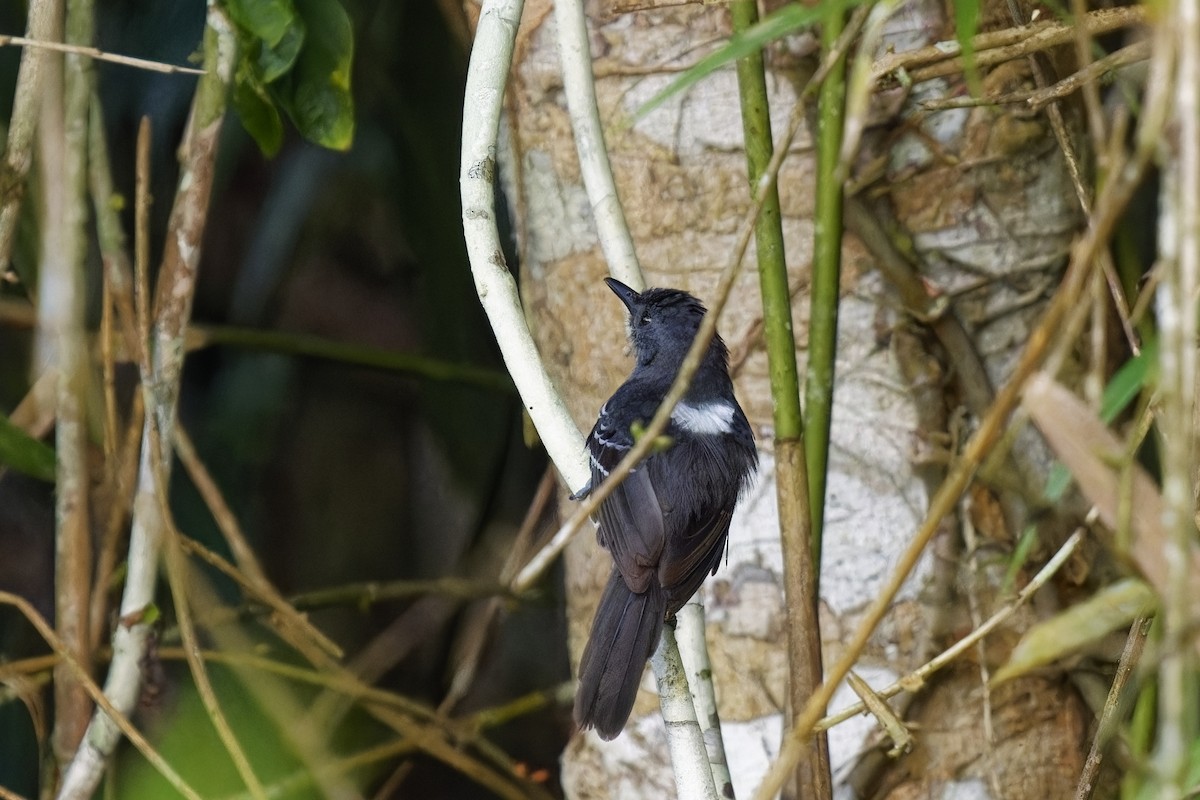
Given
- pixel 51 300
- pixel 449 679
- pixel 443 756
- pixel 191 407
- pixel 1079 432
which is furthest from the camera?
pixel 449 679

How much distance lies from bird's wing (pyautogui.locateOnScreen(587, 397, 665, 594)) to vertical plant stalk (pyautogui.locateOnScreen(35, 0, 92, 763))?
3.17 feet

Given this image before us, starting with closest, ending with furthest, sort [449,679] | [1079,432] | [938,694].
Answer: [1079,432], [938,694], [449,679]

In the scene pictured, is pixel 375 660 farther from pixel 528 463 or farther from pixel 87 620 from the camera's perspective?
pixel 87 620

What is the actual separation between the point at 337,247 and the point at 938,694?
2286mm

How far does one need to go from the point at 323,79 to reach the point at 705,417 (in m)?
0.90

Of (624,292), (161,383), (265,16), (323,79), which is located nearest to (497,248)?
(624,292)

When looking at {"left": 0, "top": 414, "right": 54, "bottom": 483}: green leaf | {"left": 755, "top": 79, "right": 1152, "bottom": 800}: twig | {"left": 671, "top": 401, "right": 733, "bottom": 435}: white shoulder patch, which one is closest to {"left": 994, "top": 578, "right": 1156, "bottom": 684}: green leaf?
{"left": 755, "top": 79, "right": 1152, "bottom": 800}: twig

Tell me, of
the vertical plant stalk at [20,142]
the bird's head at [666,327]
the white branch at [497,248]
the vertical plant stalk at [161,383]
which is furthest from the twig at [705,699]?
the vertical plant stalk at [20,142]

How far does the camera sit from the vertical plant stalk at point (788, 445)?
1.60 meters

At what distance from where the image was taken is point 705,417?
2266mm

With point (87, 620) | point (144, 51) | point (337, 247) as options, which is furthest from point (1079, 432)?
point (337, 247)

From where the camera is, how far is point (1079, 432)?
0.81m

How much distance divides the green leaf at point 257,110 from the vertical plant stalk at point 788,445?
3.11ft

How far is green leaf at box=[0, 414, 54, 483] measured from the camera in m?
2.13
